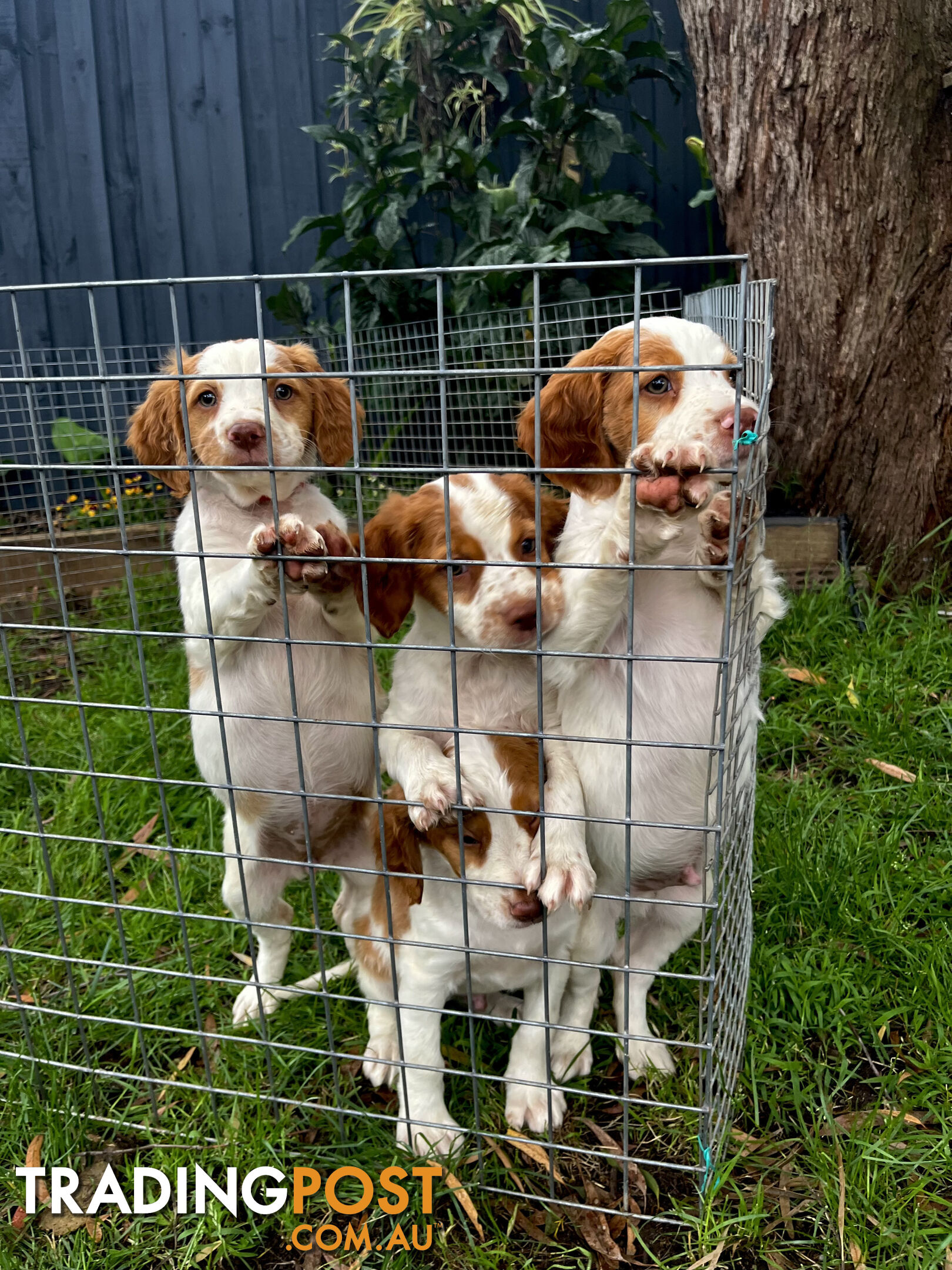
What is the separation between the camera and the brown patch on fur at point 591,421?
1801 mm

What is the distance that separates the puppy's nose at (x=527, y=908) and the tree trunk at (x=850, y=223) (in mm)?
2583

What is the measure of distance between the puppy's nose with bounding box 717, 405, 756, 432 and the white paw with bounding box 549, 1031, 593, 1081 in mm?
1251

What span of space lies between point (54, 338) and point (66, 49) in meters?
1.54

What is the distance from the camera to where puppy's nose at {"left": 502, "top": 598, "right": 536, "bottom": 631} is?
1738mm

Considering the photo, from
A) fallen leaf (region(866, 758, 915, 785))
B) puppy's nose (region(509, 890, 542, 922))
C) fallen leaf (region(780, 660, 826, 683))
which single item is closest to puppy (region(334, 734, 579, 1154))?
puppy's nose (region(509, 890, 542, 922))

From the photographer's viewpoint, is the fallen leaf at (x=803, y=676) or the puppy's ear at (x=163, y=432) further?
the fallen leaf at (x=803, y=676)

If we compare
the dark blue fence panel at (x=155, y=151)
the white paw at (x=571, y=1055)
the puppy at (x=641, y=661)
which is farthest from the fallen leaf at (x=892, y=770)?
the dark blue fence panel at (x=155, y=151)

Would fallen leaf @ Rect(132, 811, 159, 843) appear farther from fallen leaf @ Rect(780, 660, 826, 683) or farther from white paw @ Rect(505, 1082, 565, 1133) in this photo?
fallen leaf @ Rect(780, 660, 826, 683)

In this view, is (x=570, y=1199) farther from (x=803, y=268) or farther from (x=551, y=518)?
(x=803, y=268)

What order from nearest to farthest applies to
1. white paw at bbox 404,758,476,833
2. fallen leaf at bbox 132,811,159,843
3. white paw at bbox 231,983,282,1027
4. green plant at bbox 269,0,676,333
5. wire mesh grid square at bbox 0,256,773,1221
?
1. wire mesh grid square at bbox 0,256,773,1221
2. white paw at bbox 404,758,476,833
3. white paw at bbox 231,983,282,1027
4. fallen leaf at bbox 132,811,159,843
5. green plant at bbox 269,0,676,333

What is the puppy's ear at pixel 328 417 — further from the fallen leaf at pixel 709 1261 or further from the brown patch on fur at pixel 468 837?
the fallen leaf at pixel 709 1261

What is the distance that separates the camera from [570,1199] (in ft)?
5.90

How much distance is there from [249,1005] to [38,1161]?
54 cm

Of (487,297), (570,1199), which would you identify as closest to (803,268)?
(487,297)
